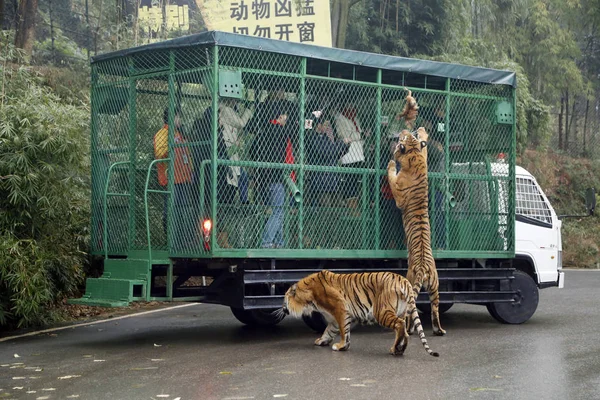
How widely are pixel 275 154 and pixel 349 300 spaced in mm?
1882

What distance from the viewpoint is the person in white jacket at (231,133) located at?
997cm

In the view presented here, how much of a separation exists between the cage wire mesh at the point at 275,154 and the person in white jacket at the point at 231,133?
0.04 feet

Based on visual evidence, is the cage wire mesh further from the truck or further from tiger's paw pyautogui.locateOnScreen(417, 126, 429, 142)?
tiger's paw pyautogui.locateOnScreen(417, 126, 429, 142)

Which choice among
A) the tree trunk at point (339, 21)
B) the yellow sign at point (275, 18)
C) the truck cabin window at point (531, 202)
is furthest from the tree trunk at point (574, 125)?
the truck cabin window at point (531, 202)

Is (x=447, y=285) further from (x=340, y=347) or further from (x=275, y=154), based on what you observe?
(x=275, y=154)

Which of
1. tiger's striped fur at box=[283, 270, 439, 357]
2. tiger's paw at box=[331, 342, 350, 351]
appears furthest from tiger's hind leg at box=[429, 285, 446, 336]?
tiger's paw at box=[331, 342, 350, 351]

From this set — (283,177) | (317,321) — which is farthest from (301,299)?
(283,177)

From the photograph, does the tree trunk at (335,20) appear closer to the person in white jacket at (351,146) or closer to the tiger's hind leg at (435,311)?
the person in white jacket at (351,146)

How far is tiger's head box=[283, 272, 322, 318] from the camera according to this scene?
984cm

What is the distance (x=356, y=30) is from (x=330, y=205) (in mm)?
16854

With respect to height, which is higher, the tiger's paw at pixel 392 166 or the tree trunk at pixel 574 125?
the tree trunk at pixel 574 125

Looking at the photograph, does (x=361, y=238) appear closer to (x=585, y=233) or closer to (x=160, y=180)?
(x=160, y=180)

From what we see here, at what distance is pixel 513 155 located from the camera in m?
12.4

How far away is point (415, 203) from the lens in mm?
11125
